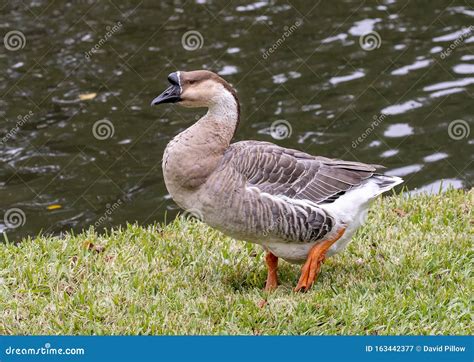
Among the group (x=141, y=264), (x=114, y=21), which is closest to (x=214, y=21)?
(x=114, y=21)

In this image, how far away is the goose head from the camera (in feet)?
20.5

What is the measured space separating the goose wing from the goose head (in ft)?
1.39

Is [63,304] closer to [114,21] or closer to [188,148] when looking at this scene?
[188,148]

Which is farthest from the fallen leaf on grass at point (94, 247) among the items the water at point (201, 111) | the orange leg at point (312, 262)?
the water at point (201, 111)

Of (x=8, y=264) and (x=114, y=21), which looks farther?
(x=114, y=21)

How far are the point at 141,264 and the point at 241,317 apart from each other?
1250 millimetres

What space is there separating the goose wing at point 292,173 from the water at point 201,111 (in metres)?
3.32

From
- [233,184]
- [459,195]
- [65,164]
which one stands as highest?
[233,184]

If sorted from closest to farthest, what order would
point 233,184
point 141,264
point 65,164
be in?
point 233,184
point 141,264
point 65,164

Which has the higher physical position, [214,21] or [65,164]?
[214,21]

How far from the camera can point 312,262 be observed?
629cm

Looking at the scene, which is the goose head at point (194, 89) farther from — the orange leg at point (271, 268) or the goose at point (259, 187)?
the orange leg at point (271, 268)

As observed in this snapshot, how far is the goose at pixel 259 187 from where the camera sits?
20.1 ft

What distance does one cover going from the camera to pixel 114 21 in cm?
1370
